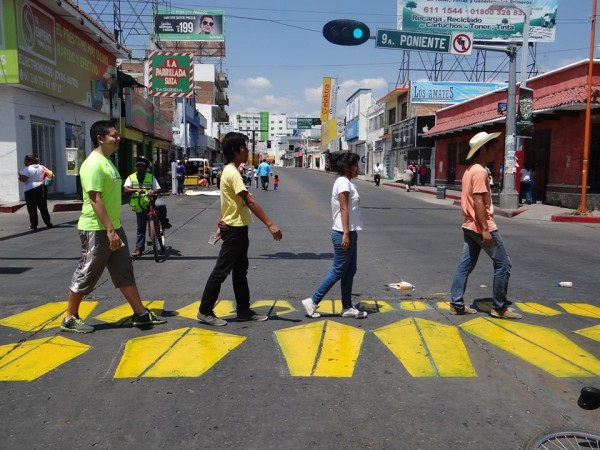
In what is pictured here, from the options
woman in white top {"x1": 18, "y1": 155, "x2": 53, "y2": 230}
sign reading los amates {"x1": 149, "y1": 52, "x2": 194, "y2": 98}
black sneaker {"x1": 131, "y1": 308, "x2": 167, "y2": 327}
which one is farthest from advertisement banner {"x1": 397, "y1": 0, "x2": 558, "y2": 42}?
black sneaker {"x1": 131, "y1": 308, "x2": 167, "y2": 327}

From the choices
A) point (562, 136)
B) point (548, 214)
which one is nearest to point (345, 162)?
point (548, 214)

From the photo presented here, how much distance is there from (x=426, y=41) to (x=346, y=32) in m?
3.81

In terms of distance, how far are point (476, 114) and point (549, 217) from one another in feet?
42.8

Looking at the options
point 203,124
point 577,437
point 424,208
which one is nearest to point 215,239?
point 577,437

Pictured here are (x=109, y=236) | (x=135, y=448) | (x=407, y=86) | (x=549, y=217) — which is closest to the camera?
(x=135, y=448)

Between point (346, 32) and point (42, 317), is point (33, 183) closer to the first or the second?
point (42, 317)

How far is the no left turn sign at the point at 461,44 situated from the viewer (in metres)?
16.6

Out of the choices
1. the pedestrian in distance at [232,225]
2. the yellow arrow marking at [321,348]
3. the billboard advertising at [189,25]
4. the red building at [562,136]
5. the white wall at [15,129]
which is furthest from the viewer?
the billboard advertising at [189,25]

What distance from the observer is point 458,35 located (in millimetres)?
16688

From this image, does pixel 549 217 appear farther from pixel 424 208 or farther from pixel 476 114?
pixel 476 114

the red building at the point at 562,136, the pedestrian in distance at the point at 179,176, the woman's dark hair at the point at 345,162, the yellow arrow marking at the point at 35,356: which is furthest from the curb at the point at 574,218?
the pedestrian in distance at the point at 179,176

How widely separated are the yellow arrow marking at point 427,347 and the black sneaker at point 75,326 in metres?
2.70

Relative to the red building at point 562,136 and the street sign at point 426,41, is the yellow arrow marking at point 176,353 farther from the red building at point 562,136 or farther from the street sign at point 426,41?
the red building at point 562,136

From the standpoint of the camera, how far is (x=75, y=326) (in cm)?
491
